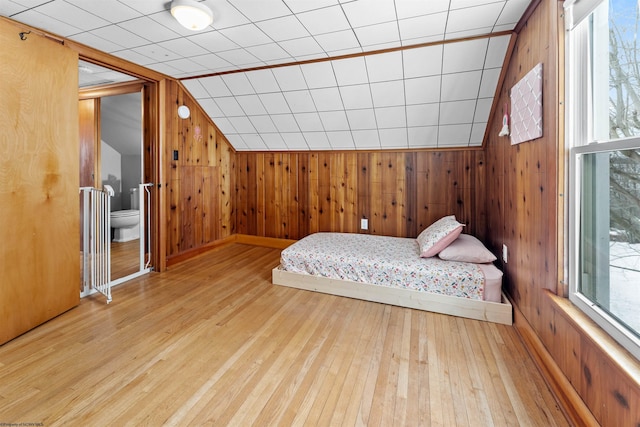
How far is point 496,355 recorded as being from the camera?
1.81 m

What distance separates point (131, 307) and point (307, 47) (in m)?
2.45

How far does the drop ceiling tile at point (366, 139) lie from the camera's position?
11.1ft

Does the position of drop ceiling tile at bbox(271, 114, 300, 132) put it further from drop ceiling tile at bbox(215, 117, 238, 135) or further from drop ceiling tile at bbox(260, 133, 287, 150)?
drop ceiling tile at bbox(215, 117, 238, 135)


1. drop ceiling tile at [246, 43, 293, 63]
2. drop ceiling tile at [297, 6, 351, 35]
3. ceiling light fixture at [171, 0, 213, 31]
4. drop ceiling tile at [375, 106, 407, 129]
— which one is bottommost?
drop ceiling tile at [375, 106, 407, 129]

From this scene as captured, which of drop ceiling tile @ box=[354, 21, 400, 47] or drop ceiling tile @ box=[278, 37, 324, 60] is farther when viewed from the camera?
drop ceiling tile @ box=[278, 37, 324, 60]

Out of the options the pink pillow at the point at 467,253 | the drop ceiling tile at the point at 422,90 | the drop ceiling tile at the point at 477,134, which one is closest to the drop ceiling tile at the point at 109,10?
the drop ceiling tile at the point at 422,90

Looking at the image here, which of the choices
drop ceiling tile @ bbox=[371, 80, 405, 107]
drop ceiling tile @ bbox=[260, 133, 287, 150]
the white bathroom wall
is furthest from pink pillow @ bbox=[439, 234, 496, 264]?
the white bathroom wall

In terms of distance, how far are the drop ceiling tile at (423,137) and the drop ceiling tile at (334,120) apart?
2.22ft

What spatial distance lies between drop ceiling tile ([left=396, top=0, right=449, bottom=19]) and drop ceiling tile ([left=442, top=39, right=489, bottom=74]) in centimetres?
49

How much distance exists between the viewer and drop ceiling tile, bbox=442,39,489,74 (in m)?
2.26

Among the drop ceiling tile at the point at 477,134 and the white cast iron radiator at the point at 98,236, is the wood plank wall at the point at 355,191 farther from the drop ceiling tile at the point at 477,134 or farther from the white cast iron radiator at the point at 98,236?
the white cast iron radiator at the point at 98,236

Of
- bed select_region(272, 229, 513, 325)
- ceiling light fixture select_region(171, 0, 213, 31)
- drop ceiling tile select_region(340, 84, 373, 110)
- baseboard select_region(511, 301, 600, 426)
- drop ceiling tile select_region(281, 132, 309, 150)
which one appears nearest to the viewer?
baseboard select_region(511, 301, 600, 426)

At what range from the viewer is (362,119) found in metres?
3.21

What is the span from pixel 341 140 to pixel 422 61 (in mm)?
1333
